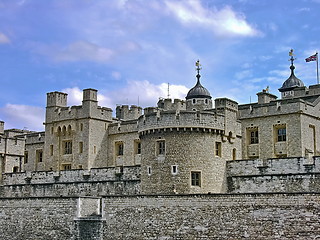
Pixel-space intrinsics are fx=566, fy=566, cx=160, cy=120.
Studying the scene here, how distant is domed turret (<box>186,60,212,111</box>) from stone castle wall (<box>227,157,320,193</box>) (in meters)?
16.8

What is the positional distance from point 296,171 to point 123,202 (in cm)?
949

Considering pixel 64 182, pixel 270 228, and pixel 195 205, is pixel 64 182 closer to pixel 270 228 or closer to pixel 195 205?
pixel 195 205

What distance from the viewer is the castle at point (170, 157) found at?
2956 centimetres

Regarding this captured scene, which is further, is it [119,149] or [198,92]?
[198,92]

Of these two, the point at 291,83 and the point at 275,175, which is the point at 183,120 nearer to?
the point at 275,175

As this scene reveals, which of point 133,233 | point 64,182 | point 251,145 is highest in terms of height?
point 251,145

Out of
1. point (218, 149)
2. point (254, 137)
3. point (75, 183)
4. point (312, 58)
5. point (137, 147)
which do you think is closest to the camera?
point (218, 149)

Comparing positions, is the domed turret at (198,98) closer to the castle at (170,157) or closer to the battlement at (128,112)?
the castle at (170,157)

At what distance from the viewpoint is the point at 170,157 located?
3109 centimetres

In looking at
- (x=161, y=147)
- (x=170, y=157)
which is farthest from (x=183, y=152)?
(x=161, y=147)

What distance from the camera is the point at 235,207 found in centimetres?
2636

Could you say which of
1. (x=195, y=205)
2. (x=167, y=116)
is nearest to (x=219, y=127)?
(x=167, y=116)

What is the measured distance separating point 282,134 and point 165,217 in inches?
576

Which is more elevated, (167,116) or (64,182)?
(167,116)
